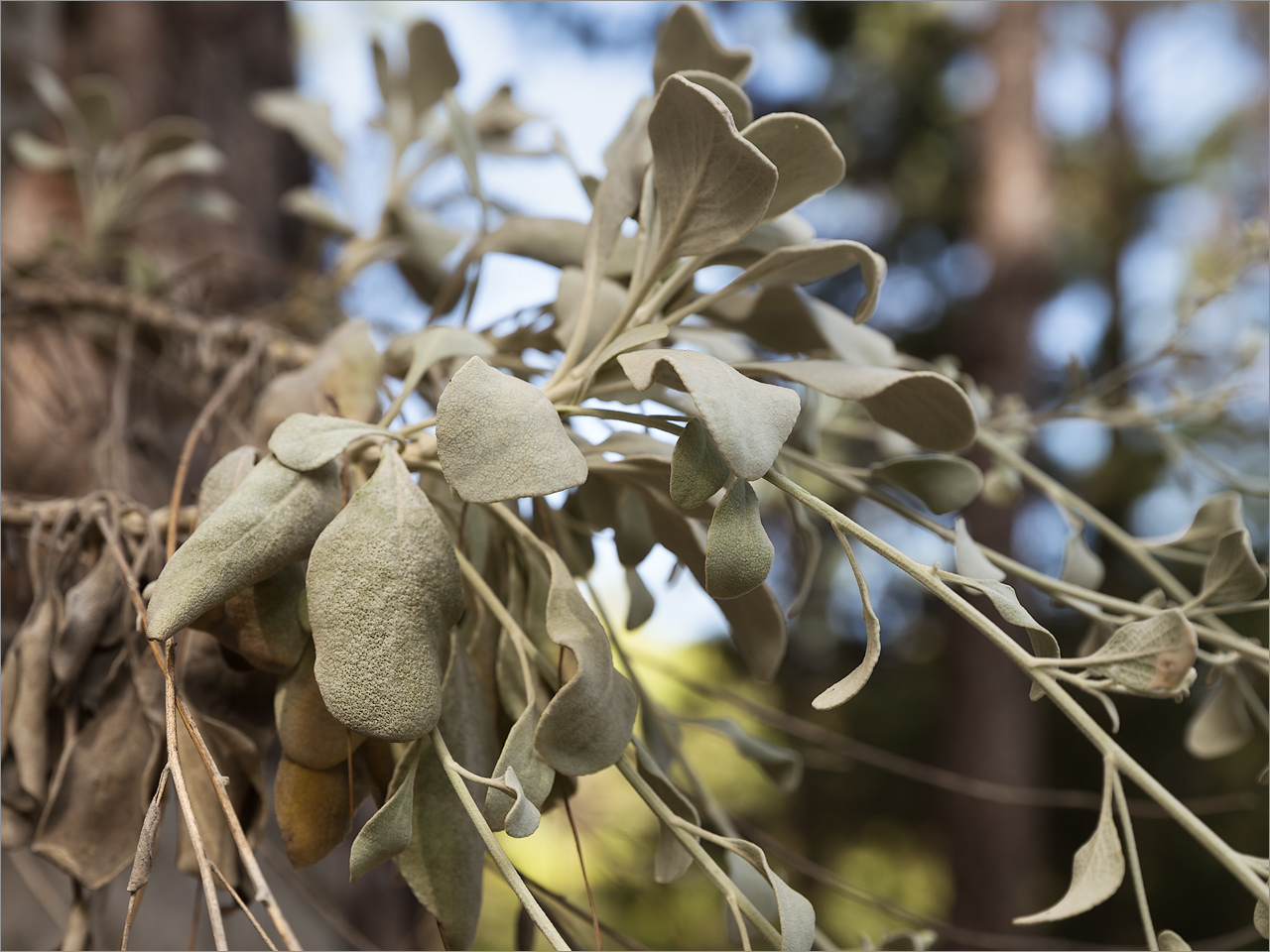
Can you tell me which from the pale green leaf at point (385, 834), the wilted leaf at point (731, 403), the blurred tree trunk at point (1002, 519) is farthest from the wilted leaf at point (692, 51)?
the blurred tree trunk at point (1002, 519)

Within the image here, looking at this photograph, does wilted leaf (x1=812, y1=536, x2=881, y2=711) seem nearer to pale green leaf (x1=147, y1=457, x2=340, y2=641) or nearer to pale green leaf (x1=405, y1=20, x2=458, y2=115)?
pale green leaf (x1=147, y1=457, x2=340, y2=641)

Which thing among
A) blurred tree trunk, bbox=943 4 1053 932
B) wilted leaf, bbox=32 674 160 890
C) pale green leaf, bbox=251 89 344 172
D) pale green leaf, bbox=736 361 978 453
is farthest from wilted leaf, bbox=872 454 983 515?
blurred tree trunk, bbox=943 4 1053 932

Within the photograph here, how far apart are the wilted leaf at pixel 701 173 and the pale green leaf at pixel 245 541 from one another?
0.13 metres

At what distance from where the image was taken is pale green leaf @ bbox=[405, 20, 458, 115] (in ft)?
1.59

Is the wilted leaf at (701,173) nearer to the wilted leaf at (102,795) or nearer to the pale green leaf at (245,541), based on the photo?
the pale green leaf at (245,541)

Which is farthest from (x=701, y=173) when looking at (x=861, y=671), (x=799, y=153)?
(x=861, y=671)

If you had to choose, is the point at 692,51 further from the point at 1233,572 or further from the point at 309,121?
the point at 309,121

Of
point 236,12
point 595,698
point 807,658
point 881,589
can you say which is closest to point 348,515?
point 595,698

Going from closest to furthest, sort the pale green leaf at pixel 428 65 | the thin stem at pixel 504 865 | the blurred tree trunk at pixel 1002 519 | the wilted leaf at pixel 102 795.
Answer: the thin stem at pixel 504 865 → the wilted leaf at pixel 102 795 → the pale green leaf at pixel 428 65 → the blurred tree trunk at pixel 1002 519

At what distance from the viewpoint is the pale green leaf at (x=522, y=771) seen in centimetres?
23

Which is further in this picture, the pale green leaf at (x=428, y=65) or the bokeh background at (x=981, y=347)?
the bokeh background at (x=981, y=347)

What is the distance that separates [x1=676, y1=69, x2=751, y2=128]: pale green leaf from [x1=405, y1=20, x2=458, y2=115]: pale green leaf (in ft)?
0.86

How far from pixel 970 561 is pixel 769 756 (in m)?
0.17

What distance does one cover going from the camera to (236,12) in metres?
0.96
